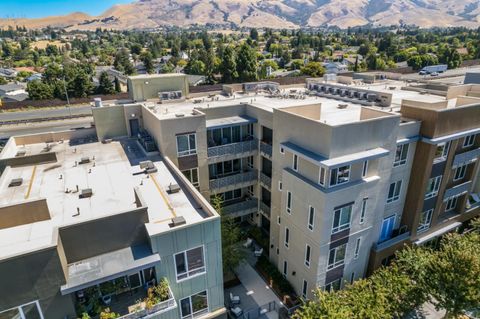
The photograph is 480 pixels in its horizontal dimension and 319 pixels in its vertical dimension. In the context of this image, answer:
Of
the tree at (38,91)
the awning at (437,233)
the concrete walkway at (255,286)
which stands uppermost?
the tree at (38,91)

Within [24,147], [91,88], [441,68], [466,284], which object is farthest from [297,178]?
[441,68]

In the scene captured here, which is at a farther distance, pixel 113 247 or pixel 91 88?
pixel 91 88

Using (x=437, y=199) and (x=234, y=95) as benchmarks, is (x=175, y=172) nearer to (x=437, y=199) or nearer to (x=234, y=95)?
(x=234, y=95)

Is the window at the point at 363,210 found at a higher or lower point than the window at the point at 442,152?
lower

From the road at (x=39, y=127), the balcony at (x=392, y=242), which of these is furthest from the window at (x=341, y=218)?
the road at (x=39, y=127)

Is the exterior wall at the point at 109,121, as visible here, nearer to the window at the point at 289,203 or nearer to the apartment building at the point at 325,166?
the apartment building at the point at 325,166

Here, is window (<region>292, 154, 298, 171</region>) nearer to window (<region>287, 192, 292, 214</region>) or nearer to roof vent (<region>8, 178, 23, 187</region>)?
window (<region>287, 192, 292, 214</region>)

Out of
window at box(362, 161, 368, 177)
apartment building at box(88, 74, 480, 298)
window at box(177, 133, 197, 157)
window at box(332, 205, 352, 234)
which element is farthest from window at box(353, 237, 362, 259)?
window at box(177, 133, 197, 157)
